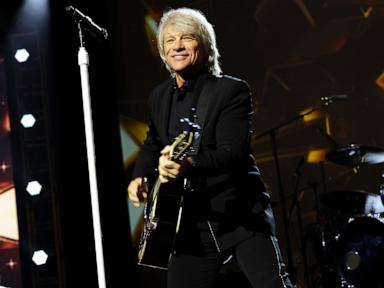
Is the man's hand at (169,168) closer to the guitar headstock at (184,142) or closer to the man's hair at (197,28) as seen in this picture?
the guitar headstock at (184,142)

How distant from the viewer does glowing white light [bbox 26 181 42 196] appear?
473cm

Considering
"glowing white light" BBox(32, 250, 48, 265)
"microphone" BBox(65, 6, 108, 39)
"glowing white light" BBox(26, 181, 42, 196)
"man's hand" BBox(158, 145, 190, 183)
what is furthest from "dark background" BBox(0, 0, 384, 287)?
"man's hand" BBox(158, 145, 190, 183)

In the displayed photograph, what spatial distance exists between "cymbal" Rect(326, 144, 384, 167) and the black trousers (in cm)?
247

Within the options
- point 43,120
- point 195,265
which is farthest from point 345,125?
point 195,265

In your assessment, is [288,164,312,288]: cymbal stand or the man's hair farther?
[288,164,312,288]: cymbal stand

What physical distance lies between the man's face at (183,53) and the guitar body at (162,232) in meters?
0.53

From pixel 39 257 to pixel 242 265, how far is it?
2.69m

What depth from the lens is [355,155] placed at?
15.7 feet

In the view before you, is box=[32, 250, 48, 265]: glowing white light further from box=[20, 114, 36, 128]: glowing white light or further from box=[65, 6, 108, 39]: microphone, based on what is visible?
box=[65, 6, 108, 39]: microphone

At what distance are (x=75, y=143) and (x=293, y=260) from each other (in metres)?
2.20

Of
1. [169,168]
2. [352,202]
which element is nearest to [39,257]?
[352,202]

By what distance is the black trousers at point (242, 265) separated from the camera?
2287 mm

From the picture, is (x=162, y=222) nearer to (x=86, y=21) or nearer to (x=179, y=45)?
(x=179, y=45)

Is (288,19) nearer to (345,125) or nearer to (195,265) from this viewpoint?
(345,125)
